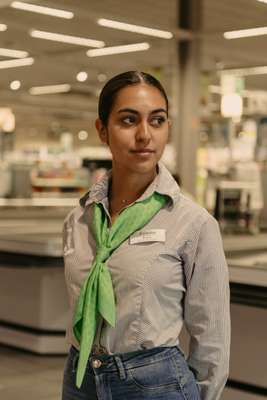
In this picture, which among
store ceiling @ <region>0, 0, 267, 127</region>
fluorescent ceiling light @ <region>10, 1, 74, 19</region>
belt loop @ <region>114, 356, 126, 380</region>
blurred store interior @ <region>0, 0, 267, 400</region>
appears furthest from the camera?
store ceiling @ <region>0, 0, 267, 127</region>

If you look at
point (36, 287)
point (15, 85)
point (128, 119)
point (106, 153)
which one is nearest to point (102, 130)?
point (128, 119)

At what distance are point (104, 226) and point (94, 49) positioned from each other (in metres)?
12.7

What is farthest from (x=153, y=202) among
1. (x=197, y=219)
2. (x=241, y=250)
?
(x=241, y=250)

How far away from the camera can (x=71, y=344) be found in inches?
76.9

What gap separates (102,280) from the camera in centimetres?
181

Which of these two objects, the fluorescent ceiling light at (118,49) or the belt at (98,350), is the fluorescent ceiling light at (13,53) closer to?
the fluorescent ceiling light at (118,49)

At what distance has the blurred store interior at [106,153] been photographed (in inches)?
205

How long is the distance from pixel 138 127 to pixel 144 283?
1.18ft

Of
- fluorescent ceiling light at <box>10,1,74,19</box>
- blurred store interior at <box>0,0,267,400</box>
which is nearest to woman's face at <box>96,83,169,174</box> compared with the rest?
blurred store interior at <box>0,0,267,400</box>

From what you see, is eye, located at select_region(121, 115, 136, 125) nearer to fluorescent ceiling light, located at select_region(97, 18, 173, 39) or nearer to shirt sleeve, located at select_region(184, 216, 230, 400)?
shirt sleeve, located at select_region(184, 216, 230, 400)

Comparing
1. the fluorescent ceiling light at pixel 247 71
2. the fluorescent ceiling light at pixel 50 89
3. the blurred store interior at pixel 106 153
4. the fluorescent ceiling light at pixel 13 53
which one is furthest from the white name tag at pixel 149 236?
the fluorescent ceiling light at pixel 50 89

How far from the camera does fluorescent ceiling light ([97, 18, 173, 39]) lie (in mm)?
11508

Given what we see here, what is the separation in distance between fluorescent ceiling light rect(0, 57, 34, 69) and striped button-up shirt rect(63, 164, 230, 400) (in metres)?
14.5

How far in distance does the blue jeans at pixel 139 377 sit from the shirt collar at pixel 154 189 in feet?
1.18
